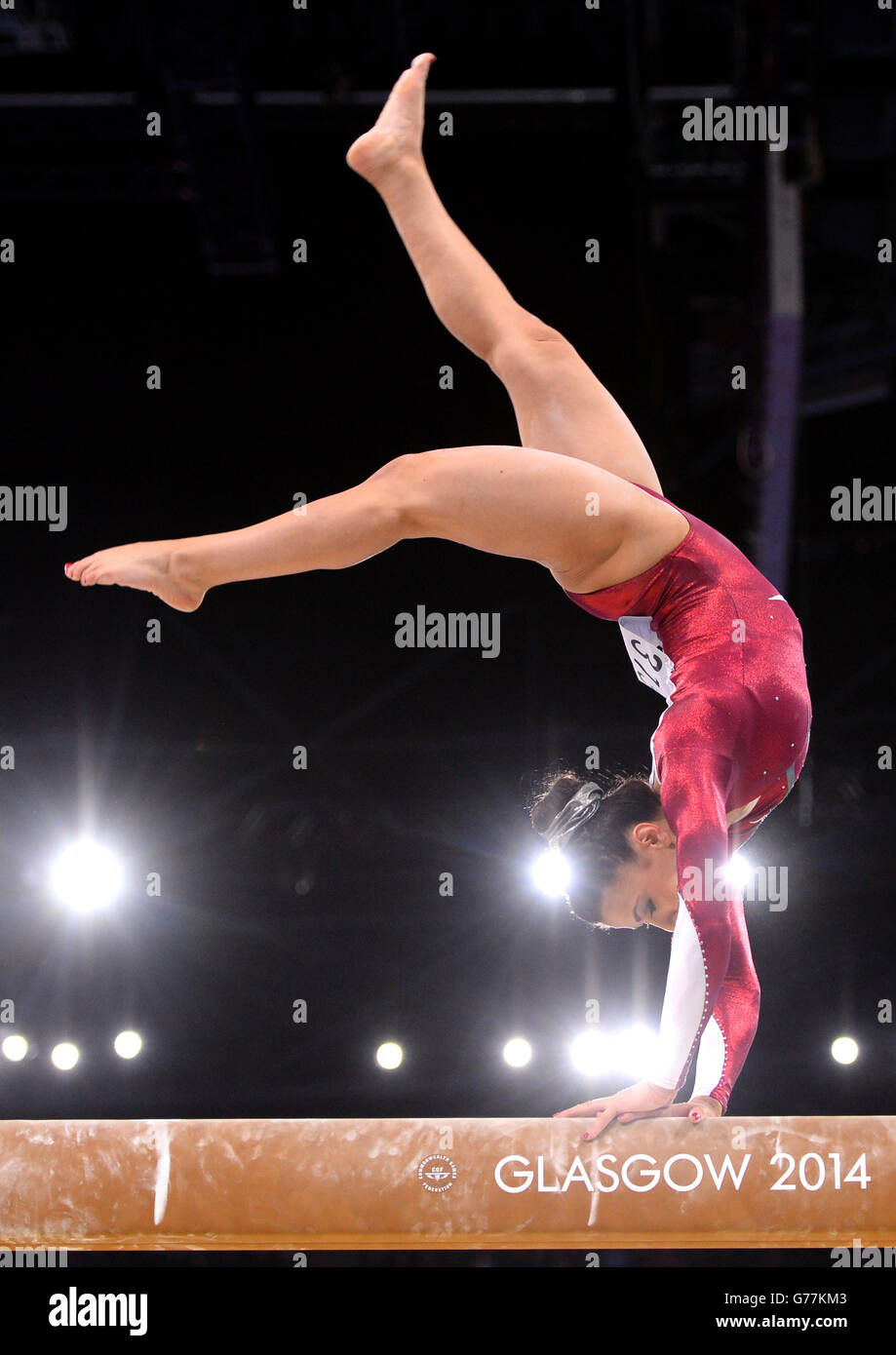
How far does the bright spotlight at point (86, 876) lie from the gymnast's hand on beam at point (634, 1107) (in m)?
3.32

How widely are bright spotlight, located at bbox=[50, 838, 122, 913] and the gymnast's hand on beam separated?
131 inches

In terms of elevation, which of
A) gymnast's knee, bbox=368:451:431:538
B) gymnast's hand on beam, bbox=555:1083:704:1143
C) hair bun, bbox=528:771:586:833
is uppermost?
gymnast's knee, bbox=368:451:431:538

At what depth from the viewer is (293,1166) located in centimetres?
277

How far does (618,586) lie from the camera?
2947 millimetres

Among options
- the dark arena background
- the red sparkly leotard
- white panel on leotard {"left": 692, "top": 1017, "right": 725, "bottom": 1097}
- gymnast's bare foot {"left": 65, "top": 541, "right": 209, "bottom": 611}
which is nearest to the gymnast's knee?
gymnast's bare foot {"left": 65, "top": 541, "right": 209, "bottom": 611}

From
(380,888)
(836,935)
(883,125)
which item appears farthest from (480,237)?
(836,935)

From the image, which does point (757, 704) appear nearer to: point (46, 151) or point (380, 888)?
point (380, 888)

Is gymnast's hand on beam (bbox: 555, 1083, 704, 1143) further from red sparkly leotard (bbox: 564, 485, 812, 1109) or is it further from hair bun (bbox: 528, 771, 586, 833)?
hair bun (bbox: 528, 771, 586, 833)

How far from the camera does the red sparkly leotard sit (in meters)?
2.54

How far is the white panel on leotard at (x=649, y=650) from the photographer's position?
10.1 ft

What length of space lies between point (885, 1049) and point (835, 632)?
1912mm

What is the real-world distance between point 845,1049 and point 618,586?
3.23 meters

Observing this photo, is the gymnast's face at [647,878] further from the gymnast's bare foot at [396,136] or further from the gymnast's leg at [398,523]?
the gymnast's bare foot at [396,136]
